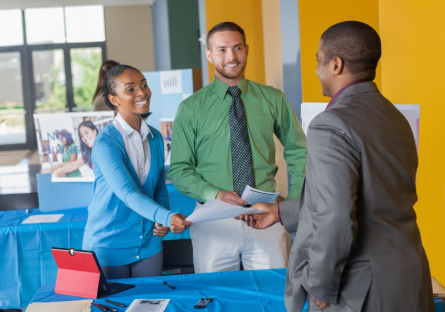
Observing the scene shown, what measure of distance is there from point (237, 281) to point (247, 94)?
0.96 m

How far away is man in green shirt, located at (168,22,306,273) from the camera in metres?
2.14

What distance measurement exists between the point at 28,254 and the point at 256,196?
176 centimetres

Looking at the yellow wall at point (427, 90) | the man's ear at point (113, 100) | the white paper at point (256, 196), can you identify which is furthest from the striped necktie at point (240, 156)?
the yellow wall at point (427, 90)

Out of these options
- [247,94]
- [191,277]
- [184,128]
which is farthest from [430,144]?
[191,277]

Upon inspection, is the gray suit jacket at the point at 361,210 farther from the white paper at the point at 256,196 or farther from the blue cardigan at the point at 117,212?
the blue cardigan at the point at 117,212

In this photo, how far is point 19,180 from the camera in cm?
727

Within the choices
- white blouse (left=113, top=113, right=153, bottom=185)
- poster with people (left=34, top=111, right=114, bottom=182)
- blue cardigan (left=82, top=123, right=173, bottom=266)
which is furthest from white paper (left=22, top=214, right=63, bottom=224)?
white blouse (left=113, top=113, right=153, bottom=185)

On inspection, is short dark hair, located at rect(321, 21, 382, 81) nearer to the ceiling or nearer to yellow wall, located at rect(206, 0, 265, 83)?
yellow wall, located at rect(206, 0, 265, 83)

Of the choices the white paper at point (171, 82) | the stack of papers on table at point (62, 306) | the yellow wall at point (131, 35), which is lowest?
the stack of papers on table at point (62, 306)

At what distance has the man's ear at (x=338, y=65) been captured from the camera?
1215 millimetres

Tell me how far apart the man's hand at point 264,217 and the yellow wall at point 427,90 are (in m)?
1.03

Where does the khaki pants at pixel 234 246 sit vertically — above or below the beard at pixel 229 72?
below

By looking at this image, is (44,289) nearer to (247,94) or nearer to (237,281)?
Result: (237,281)

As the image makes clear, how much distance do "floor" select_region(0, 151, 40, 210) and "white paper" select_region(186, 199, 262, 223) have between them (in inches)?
91.9
